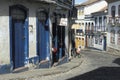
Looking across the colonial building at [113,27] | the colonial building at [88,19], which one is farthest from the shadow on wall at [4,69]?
the colonial building at [88,19]

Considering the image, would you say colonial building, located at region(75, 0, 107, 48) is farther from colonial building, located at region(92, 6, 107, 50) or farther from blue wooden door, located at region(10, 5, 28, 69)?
blue wooden door, located at region(10, 5, 28, 69)

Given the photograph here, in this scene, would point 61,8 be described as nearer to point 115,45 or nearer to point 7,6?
point 7,6

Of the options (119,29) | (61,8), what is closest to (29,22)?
(61,8)

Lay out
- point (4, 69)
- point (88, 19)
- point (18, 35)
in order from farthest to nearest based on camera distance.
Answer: point (88, 19) → point (18, 35) → point (4, 69)

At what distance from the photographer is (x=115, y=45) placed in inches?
1652

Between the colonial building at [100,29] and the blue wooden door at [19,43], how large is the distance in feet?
102

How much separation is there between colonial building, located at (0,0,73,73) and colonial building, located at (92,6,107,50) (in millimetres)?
26578

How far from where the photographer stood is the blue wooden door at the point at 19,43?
16364 mm

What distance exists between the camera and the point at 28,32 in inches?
673

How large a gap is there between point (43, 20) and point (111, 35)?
2623 cm

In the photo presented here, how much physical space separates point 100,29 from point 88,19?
772 cm

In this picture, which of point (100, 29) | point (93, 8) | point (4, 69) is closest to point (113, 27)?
point (100, 29)

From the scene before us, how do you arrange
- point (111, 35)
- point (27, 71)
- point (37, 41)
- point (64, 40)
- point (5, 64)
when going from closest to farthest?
point (5, 64) → point (27, 71) → point (37, 41) → point (64, 40) → point (111, 35)

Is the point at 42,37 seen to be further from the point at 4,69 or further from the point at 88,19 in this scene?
the point at 88,19
